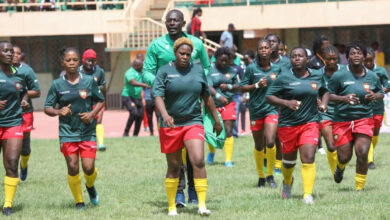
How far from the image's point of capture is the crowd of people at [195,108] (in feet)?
29.6

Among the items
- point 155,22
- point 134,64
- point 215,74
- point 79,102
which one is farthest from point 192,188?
point 155,22

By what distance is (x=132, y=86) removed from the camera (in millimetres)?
20328

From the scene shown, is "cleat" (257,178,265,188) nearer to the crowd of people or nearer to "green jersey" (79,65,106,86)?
the crowd of people

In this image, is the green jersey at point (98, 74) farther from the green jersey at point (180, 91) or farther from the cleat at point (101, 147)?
the green jersey at point (180, 91)

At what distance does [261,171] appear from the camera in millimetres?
11672

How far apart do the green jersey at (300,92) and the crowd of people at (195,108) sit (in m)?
0.01

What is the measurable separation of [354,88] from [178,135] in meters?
2.88

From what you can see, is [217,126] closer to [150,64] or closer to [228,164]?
[150,64]

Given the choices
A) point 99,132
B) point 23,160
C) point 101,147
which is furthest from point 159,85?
point 101,147

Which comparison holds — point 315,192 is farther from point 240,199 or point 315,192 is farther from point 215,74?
point 215,74

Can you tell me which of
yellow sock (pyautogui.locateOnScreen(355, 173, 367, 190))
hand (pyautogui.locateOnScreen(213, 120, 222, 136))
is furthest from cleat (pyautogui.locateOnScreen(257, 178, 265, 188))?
hand (pyautogui.locateOnScreen(213, 120, 222, 136))

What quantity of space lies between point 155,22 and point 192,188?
21816mm

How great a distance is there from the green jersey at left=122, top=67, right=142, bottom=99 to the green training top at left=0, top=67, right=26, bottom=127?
10283 mm

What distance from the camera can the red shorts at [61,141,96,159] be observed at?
961 cm
